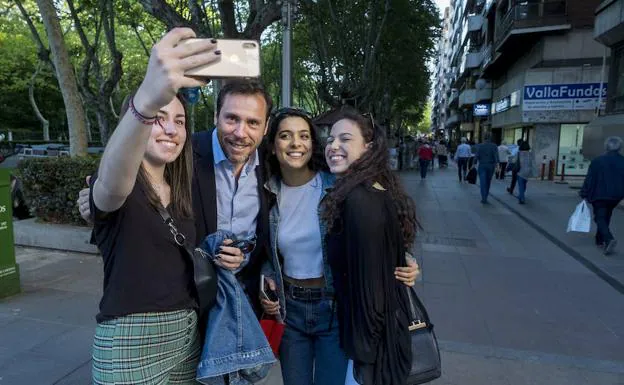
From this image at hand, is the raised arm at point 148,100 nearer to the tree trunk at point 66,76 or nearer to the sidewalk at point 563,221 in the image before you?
the sidewalk at point 563,221

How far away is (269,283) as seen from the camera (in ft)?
6.72

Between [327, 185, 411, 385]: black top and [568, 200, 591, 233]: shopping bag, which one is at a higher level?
[327, 185, 411, 385]: black top

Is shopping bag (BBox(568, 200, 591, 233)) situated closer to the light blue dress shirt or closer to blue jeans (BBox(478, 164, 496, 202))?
blue jeans (BBox(478, 164, 496, 202))

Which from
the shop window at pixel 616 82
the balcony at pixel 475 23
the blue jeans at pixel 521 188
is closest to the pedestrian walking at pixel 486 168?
the blue jeans at pixel 521 188

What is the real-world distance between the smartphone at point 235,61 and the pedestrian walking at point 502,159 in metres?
18.0

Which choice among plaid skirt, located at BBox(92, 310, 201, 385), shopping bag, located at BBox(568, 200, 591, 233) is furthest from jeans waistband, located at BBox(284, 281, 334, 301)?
shopping bag, located at BBox(568, 200, 591, 233)

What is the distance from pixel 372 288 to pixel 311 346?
24.7 inches

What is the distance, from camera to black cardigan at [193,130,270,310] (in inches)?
67.5

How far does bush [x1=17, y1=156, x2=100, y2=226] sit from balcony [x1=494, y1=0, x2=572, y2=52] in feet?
67.5

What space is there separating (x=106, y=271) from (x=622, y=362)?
413 cm

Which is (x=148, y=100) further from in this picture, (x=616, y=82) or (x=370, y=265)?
(x=616, y=82)

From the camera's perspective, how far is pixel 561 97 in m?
19.5

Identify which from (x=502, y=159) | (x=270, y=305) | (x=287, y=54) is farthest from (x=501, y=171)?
(x=270, y=305)

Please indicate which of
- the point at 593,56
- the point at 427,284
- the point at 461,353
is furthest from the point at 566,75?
the point at 461,353
